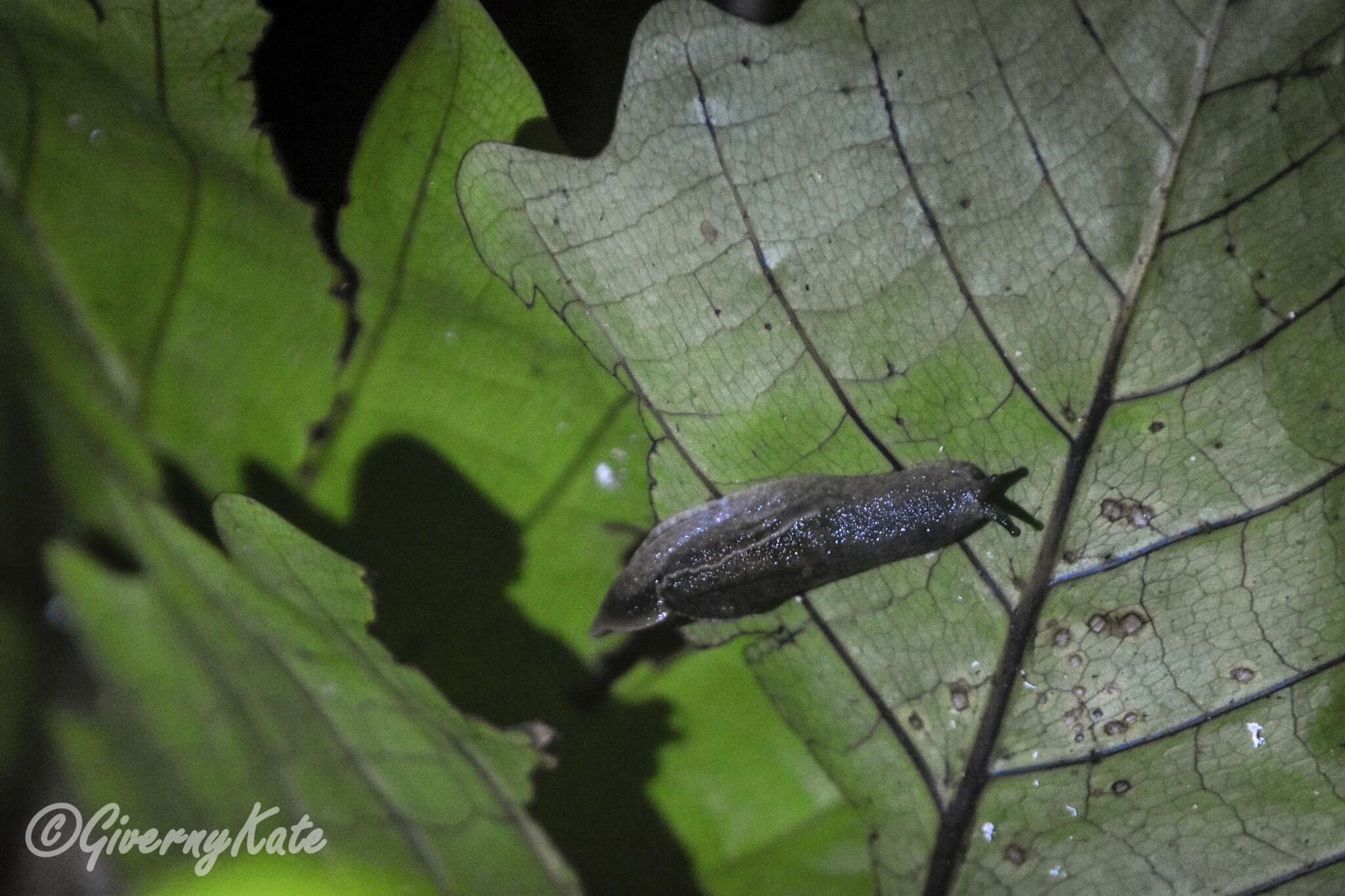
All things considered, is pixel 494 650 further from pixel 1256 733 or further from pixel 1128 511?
pixel 1256 733

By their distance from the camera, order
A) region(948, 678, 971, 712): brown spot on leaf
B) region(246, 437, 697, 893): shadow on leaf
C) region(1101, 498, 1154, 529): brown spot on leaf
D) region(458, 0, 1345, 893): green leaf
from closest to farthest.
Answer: region(458, 0, 1345, 893): green leaf < region(1101, 498, 1154, 529): brown spot on leaf < region(948, 678, 971, 712): brown spot on leaf < region(246, 437, 697, 893): shadow on leaf

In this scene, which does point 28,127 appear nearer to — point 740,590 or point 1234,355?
point 740,590

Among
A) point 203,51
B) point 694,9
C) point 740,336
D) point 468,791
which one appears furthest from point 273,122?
point 468,791

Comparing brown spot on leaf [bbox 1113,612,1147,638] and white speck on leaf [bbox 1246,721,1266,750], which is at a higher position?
brown spot on leaf [bbox 1113,612,1147,638]

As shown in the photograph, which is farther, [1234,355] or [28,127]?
[28,127]

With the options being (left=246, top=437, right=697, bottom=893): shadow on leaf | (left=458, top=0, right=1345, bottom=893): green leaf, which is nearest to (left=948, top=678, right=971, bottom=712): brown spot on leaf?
(left=458, top=0, right=1345, bottom=893): green leaf

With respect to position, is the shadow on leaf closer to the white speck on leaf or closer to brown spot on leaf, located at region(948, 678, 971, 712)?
brown spot on leaf, located at region(948, 678, 971, 712)
